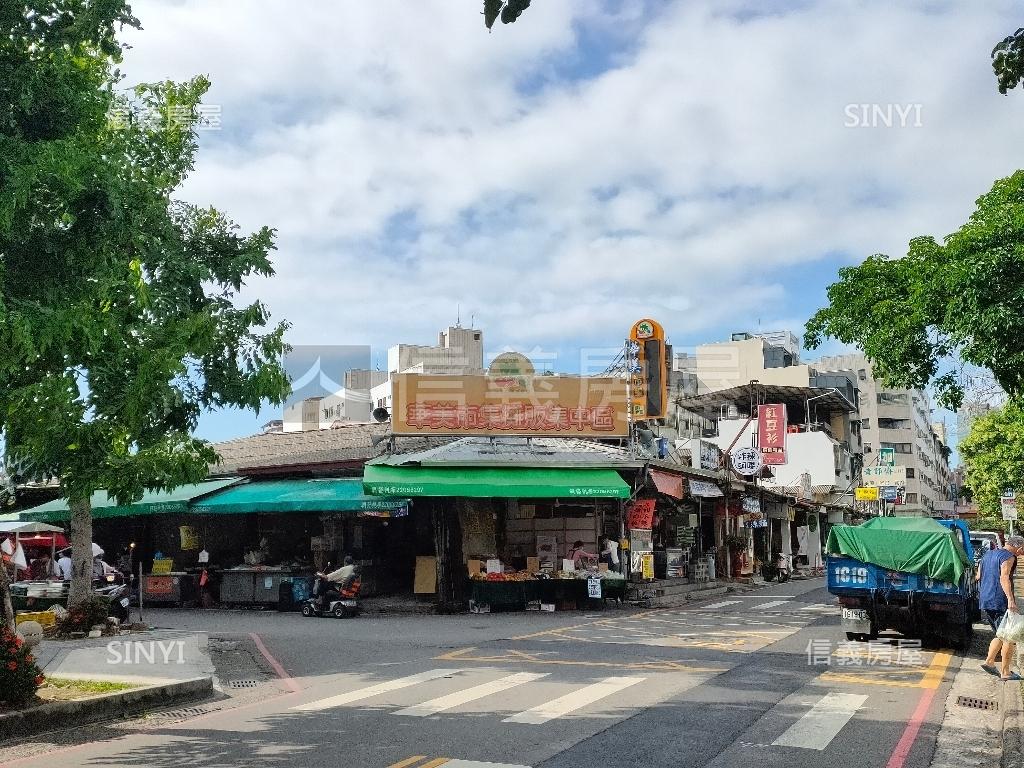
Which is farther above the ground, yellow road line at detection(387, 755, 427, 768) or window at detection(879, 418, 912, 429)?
window at detection(879, 418, 912, 429)

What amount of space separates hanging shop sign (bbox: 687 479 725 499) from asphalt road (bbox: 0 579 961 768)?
953 cm

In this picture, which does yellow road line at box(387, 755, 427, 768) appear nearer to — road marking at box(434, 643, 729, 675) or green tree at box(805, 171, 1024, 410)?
road marking at box(434, 643, 729, 675)

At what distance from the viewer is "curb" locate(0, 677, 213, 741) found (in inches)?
364

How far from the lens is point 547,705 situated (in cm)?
1008

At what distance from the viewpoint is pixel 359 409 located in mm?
65375

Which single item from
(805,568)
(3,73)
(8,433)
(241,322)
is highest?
(3,73)

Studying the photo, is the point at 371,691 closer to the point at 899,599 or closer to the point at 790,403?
the point at 899,599

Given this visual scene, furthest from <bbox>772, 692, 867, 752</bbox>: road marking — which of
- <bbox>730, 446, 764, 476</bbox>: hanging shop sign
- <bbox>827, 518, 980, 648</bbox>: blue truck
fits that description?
<bbox>730, 446, 764, 476</bbox>: hanging shop sign

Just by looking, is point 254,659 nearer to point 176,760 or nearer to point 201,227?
point 176,760

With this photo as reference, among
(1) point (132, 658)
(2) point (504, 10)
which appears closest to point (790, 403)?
(1) point (132, 658)

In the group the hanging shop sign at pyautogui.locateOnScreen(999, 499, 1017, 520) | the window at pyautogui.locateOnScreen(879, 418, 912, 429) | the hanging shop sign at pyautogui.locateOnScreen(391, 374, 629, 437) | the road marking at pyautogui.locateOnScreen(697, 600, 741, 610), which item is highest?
the window at pyautogui.locateOnScreen(879, 418, 912, 429)

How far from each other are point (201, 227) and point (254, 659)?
9.03m

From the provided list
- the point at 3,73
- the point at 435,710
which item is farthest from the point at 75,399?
the point at 435,710

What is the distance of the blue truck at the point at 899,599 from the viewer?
14.3m
